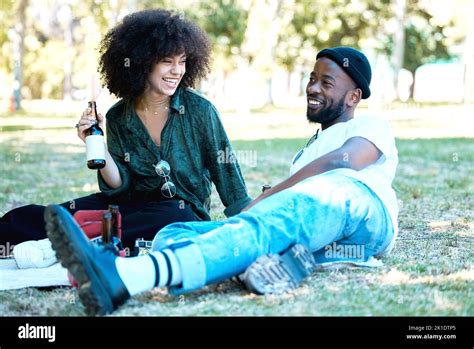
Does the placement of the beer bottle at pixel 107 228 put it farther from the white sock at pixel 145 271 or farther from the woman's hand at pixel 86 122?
the woman's hand at pixel 86 122

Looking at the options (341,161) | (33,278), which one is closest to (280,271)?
(341,161)

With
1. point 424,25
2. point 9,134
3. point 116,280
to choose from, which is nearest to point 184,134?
point 116,280

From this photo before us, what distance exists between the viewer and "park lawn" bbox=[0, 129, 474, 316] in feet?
11.7

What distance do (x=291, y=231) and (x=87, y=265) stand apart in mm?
A: 1067

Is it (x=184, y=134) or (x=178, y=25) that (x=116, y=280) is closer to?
(x=184, y=134)

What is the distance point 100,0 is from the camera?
3016cm

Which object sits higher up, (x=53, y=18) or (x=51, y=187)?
(x=53, y=18)

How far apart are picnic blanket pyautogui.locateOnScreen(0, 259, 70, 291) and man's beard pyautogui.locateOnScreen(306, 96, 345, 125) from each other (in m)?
1.78

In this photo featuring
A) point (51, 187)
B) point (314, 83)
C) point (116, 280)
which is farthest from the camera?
point (51, 187)

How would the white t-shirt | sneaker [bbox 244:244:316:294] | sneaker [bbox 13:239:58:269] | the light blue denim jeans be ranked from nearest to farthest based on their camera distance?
1. the light blue denim jeans
2. sneaker [bbox 244:244:316:294]
3. the white t-shirt
4. sneaker [bbox 13:239:58:269]

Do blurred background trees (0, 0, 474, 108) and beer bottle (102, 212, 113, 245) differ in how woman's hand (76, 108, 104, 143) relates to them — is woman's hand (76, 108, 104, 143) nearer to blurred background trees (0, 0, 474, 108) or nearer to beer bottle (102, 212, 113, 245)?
beer bottle (102, 212, 113, 245)

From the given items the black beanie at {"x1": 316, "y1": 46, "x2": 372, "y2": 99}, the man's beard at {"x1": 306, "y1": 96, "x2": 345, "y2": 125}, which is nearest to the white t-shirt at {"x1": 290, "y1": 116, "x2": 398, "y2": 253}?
the man's beard at {"x1": 306, "y1": 96, "x2": 345, "y2": 125}

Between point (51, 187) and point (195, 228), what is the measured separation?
535cm

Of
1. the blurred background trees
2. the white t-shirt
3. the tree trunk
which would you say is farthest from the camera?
the blurred background trees
